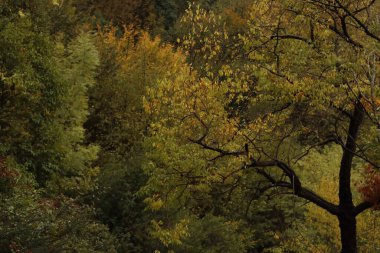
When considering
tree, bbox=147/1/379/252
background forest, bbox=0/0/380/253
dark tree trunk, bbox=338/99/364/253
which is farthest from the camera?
dark tree trunk, bbox=338/99/364/253

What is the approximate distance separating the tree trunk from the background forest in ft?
0.09

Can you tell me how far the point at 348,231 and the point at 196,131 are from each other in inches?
325

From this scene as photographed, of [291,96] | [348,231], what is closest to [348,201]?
[348,231]

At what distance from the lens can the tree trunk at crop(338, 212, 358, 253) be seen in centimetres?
1130

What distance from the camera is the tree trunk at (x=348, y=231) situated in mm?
11305

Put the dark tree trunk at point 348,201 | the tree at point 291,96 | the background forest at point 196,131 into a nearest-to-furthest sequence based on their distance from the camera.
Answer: the tree at point 291,96, the background forest at point 196,131, the dark tree trunk at point 348,201

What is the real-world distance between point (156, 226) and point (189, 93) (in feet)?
15.4

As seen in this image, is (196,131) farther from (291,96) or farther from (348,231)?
(291,96)

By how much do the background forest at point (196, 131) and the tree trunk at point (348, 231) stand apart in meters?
0.03

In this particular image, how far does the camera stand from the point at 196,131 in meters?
18.6

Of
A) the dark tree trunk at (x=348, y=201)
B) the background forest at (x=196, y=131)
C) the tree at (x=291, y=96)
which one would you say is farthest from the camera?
the dark tree trunk at (x=348, y=201)

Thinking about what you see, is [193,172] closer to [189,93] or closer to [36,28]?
[189,93]

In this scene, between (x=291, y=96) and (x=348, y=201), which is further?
(x=348, y=201)

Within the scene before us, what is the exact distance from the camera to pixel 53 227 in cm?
1002
